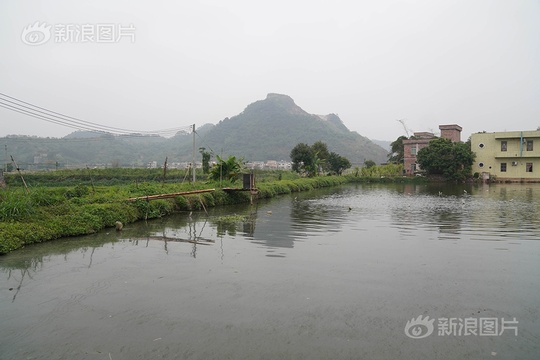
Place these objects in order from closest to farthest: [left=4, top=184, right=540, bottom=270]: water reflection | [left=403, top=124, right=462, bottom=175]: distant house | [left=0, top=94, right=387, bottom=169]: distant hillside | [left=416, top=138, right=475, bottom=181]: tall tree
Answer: [left=4, top=184, right=540, bottom=270]: water reflection → [left=416, top=138, right=475, bottom=181]: tall tree → [left=403, top=124, right=462, bottom=175]: distant house → [left=0, top=94, right=387, bottom=169]: distant hillside

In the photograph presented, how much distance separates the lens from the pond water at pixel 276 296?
4887 millimetres

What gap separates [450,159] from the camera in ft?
140

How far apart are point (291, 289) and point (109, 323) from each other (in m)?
3.04

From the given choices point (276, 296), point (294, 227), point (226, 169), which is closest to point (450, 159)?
point (226, 169)

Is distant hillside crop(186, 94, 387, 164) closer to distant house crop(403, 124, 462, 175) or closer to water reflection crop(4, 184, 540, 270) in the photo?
distant house crop(403, 124, 462, 175)

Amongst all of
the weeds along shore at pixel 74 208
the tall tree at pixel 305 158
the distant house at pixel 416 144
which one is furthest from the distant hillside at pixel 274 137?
the weeds along shore at pixel 74 208

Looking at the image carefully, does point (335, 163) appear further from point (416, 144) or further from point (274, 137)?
point (274, 137)

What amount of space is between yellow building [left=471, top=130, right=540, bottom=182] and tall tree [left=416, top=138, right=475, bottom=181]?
1.64 metres

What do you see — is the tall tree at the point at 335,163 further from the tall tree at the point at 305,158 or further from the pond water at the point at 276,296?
the pond water at the point at 276,296

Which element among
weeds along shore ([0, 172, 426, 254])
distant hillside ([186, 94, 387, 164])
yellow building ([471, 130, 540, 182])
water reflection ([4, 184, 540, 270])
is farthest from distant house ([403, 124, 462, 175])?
weeds along shore ([0, 172, 426, 254])

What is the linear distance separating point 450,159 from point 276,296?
136 ft

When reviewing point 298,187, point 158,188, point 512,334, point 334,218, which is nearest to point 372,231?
point 334,218

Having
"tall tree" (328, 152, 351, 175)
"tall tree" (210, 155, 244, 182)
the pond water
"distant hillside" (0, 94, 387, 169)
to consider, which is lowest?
the pond water

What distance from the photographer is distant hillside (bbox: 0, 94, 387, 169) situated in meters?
63.7
